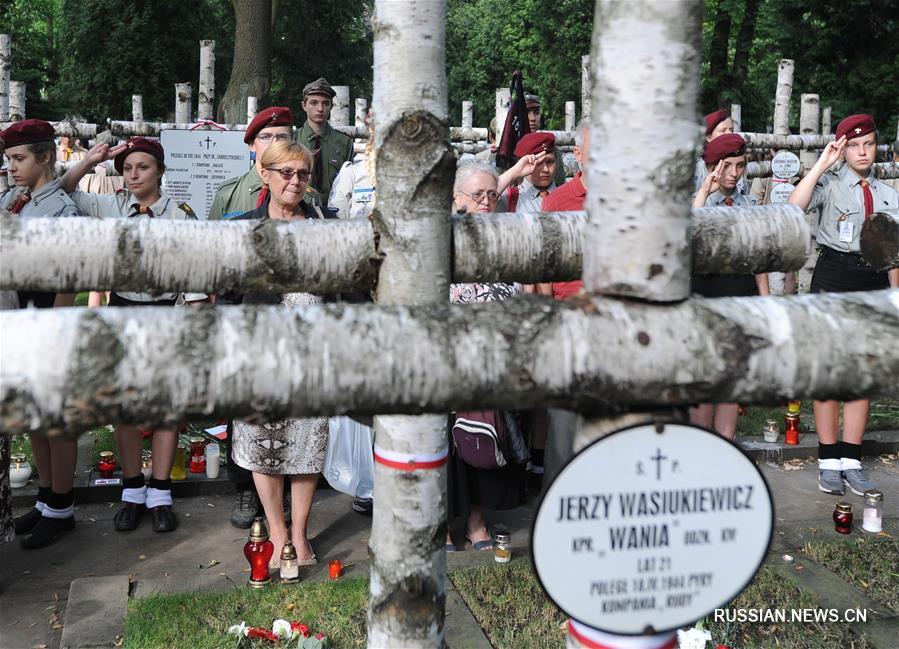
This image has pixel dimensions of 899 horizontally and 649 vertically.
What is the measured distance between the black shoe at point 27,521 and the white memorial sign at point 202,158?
16.4 ft

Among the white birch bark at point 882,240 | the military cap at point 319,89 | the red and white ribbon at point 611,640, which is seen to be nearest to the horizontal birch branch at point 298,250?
the white birch bark at point 882,240

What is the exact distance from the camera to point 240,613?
4.69 meters

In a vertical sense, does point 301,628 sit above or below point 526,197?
below

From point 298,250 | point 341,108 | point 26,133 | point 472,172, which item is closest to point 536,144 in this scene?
point 472,172

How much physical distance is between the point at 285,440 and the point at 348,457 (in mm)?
739

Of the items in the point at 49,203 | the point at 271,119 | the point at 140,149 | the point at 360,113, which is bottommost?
the point at 49,203

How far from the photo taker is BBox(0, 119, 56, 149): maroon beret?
5555 mm

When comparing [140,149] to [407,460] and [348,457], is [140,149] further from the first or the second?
[407,460]

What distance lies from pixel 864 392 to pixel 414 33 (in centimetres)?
139

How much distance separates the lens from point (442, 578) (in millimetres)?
2719

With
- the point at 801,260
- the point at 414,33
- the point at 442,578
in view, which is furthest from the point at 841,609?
the point at 414,33

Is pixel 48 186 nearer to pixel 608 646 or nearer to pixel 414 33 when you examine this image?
pixel 414 33

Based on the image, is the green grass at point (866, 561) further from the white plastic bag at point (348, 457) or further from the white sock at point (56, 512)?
the white sock at point (56, 512)

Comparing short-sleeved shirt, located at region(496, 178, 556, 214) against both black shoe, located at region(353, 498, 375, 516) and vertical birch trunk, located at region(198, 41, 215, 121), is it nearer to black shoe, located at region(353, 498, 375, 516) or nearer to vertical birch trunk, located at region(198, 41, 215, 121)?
black shoe, located at region(353, 498, 375, 516)
